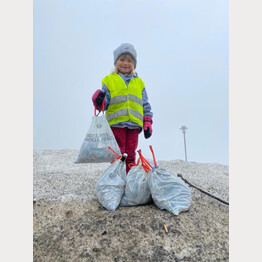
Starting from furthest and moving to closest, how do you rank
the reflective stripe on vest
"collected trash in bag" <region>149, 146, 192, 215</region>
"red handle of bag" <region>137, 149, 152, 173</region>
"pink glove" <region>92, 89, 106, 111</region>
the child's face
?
the child's face < the reflective stripe on vest < "pink glove" <region>92, 89, 106, 111</region> < "red handle of bag" <region>137, 149, 152, 173</region> < "collected trash in bag" <region>149, 146, 192, 215</region>

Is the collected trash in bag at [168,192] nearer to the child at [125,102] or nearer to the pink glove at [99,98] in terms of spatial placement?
the child at [125,102]

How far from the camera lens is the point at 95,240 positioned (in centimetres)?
125

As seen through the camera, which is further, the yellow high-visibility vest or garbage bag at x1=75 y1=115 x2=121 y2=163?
the yellow high-visibility vest

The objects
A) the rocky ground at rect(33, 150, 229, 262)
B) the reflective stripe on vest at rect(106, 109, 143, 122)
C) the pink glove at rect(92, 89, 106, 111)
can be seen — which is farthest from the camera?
the reflective stripe on vest at rect(106, 109, 143, 122)

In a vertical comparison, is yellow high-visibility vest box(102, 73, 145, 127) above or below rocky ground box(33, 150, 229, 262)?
above

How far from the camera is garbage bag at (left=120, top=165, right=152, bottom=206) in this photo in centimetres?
159

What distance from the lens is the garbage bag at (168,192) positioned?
1.51 m

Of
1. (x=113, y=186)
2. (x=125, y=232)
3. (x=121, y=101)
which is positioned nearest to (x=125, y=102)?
(x=121, y=101)

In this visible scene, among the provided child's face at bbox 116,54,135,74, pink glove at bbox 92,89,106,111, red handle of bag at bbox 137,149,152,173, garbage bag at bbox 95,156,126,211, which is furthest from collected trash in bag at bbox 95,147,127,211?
child's face at bbox 116,54,135,74

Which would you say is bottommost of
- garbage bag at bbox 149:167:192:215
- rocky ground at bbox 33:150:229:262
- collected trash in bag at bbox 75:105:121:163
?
rocky ground at bbox 33:150:229:262

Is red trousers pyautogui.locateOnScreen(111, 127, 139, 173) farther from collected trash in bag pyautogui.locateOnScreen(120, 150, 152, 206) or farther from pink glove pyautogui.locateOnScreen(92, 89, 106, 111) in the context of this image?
collected trash in bag pyautogui.locateOnScreen(120, 150, 152, 206)

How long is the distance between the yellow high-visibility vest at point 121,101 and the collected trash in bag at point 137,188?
1.59 ft

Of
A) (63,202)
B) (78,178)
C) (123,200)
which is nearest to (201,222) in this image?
(123,200)

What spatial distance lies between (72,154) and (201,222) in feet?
A: 13.7
